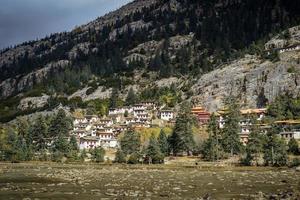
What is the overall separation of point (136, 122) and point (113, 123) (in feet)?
33.6

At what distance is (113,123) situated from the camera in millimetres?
166875

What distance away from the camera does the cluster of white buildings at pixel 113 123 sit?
148m

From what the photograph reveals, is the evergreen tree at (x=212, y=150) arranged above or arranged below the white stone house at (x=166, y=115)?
below

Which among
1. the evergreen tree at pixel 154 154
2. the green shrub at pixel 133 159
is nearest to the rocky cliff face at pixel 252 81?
the evergreen tree at pixel 154 154

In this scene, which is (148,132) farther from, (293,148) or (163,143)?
(293,148)

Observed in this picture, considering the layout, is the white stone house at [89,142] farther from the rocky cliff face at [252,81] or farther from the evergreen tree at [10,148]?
the rocky cliff face at [252,81]

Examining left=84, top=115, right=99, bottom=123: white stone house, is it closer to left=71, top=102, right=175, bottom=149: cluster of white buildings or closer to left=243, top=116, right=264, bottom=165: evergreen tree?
left=71, top=102, right=175, bottom=149: cluster of white buildings

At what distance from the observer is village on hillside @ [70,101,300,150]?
139m

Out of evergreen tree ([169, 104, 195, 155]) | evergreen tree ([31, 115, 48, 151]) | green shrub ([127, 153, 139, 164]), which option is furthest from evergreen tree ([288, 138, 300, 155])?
evergreen tree ([31, 115, 48, 151])

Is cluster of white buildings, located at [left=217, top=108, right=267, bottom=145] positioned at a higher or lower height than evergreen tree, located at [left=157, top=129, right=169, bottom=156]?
higher

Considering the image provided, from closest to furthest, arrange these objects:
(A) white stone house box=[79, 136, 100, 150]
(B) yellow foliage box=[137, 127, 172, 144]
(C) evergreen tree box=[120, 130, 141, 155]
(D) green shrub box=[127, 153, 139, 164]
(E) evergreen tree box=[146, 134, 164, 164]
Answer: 1. (E) evergreen tree box=[146, 134, 164, 164]
2. (D) green shrub box=[127, 153, 139, 164]
3. (C) evergreen tree box=[120, 130, 141, 155]
4. (B) yellow foliage box=[137, 127, 172, 144]
5. (A) white stone house box=[79, 136, 100, 150]

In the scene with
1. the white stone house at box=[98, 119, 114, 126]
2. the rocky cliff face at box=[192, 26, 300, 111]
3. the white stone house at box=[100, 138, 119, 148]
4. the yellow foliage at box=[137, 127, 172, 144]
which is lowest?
the white stone house at box=[100, 138, 119, 148]

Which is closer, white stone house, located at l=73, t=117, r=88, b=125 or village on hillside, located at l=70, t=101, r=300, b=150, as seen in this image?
village on hillside, located at l=70, t=101, r=300, b=150

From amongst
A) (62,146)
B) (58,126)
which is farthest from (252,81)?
(62,146)
